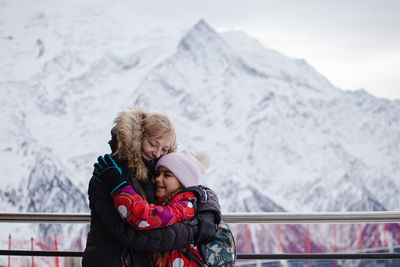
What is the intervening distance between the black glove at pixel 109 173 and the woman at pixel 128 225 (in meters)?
0.03

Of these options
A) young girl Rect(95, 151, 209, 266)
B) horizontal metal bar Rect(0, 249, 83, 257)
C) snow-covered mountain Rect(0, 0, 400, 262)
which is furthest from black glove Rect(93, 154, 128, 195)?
snow-covered mountain Rect(0, 0, 400, 262)

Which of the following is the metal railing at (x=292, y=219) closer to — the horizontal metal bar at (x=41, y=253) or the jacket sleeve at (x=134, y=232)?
the horizontal metal bar at (x=41, y=253)

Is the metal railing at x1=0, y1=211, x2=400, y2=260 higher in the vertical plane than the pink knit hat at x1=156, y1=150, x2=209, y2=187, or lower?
lower

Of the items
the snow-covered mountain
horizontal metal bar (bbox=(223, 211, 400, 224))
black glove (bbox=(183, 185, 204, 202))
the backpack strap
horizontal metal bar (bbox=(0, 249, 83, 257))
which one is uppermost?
the snow-covered mountain

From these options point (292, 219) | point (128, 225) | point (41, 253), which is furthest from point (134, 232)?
point (41, 253)

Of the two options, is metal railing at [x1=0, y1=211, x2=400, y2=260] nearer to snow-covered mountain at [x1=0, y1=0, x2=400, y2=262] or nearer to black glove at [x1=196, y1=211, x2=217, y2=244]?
black glove at [x1=196, y1=211, x2=217, y2=244]

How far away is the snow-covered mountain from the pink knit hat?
44.3 ft

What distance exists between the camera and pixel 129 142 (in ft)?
3.06

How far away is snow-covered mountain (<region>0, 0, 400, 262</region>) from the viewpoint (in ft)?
50.2

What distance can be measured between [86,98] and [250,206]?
1019 centimetres

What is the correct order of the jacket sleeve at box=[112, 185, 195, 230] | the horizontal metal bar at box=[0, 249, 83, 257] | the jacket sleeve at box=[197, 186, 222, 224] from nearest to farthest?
the jacket sleeve at box=[112, 185, 195, 230] → the jacket sleeve at box=[197, 186, 222, 224] → the horizontal metal bar at box=[0, 249, 83, 257]

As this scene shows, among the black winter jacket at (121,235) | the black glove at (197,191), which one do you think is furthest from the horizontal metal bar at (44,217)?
the black glove at (197,191)

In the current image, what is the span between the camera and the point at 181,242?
35.6 inches

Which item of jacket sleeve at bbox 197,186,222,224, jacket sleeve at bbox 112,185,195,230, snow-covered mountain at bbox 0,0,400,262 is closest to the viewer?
jacket sleeve at bbox 112,185,195,230
